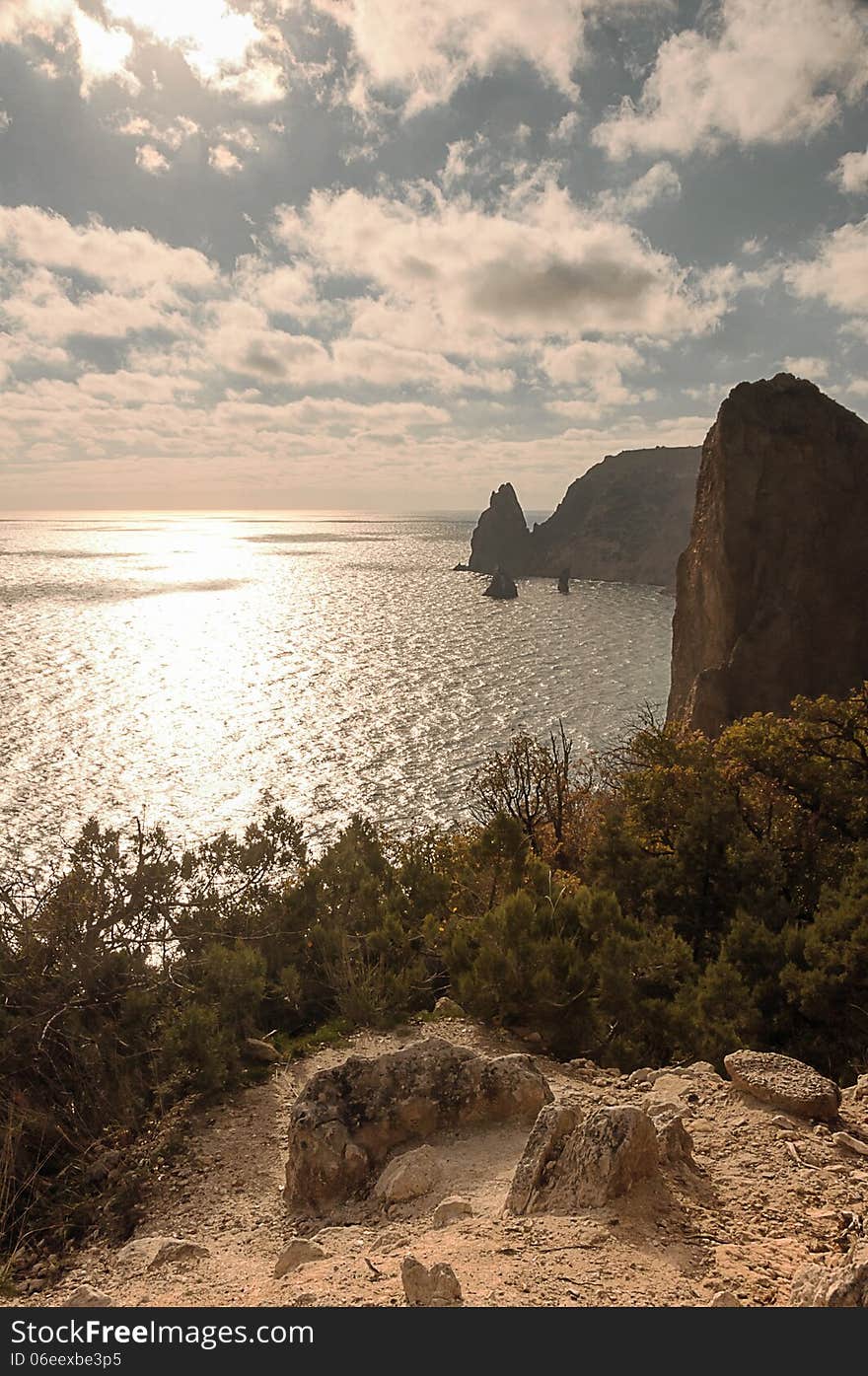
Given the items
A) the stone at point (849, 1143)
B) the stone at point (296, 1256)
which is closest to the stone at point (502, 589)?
the stone at point (849, 1143)

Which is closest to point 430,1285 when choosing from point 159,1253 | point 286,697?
point 159,1253

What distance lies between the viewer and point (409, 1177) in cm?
668

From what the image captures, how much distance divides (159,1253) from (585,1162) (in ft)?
11.7

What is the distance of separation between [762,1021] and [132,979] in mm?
8865

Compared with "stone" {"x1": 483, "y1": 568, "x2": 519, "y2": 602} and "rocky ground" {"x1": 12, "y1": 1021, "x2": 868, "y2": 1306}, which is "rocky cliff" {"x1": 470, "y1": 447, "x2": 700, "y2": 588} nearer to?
"stone" {"x1": 483, "y1": 568, "x2": 519, "y2": 602}

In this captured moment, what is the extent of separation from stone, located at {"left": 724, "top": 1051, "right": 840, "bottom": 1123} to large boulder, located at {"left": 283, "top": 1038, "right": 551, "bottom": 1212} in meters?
1.92

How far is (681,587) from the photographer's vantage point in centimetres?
4978

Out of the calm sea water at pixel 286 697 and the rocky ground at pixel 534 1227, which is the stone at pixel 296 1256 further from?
the calm sea water at pixel 286 697

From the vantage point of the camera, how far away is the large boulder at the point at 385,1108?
7.08 metres

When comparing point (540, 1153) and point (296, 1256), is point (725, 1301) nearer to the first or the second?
point (540, 1153)

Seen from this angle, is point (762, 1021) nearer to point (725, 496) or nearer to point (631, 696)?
point (725, 496)

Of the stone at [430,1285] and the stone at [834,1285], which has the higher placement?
the stone at [834,1285]

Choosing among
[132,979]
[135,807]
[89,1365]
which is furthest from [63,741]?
[89,1365]

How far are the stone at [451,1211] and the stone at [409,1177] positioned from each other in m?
0.58
